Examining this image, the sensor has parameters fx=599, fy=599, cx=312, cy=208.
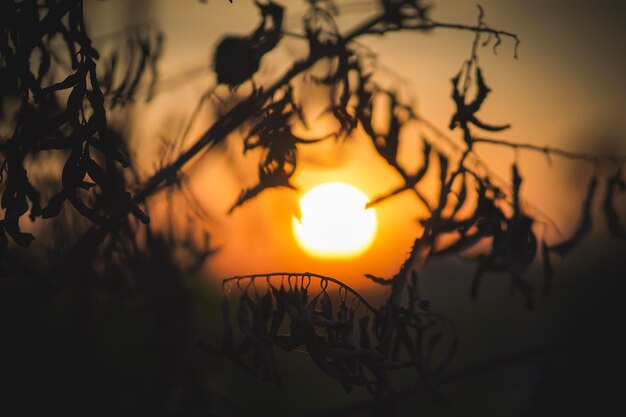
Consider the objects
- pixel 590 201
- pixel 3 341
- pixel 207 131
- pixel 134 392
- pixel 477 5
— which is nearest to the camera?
pixel 477 5

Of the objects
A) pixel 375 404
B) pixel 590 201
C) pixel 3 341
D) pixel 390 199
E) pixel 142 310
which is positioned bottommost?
A: pixel 375 404

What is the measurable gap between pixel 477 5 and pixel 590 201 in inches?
25.6

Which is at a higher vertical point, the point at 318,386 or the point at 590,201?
the point at 318,386

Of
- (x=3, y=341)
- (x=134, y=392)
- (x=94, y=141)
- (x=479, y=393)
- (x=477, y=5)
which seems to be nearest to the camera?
(x=94, y=141)

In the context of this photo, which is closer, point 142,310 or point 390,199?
point 390,199

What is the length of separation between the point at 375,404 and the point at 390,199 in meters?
0.50

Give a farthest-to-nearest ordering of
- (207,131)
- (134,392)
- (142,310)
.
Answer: (134,392) → (142,310) → (207,131)

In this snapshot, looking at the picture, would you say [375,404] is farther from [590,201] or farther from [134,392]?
[134,392]

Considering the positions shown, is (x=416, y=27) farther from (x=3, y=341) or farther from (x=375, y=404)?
(x=3, y=341)

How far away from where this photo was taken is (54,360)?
2.89 metres

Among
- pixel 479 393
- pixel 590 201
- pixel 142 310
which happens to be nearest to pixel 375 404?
pixel 590 201

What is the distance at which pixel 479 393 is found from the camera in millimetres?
5340

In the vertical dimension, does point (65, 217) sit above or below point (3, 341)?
below


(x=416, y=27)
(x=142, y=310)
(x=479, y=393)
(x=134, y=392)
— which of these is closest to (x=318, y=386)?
(x=479, y=393)
